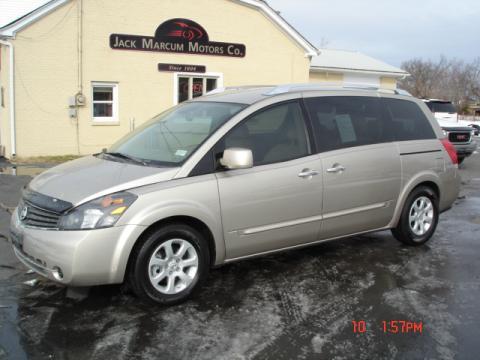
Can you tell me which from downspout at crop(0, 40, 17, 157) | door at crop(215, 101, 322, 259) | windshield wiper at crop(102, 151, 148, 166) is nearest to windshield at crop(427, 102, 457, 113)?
downspout at crop(0, 40, 17, 157)

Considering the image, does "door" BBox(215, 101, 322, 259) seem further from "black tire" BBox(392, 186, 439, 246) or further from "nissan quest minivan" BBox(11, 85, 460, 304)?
"black tire" BBox(392, 186, 439, 246)

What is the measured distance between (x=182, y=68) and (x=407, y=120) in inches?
441

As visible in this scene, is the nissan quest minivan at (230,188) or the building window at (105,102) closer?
the nissan quest minivan at (230,188)

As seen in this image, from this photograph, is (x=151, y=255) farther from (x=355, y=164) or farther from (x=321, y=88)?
(x=321, y=88)

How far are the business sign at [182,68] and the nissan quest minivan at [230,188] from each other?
10.6 metres

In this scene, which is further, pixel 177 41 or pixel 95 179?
pixel 177 41

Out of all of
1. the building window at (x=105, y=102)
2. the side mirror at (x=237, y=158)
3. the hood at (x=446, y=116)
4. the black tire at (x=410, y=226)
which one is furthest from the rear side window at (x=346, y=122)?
the hood at (x=446, y=116)

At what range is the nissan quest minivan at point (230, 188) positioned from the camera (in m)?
3.98

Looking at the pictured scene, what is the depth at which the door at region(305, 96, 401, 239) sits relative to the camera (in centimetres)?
514

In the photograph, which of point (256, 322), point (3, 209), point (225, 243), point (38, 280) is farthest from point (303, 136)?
point (3, 209)

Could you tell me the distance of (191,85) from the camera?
1656cm

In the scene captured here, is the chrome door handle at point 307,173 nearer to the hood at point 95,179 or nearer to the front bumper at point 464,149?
the hood at point 95,179

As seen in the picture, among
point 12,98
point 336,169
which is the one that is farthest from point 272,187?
point 12,98
